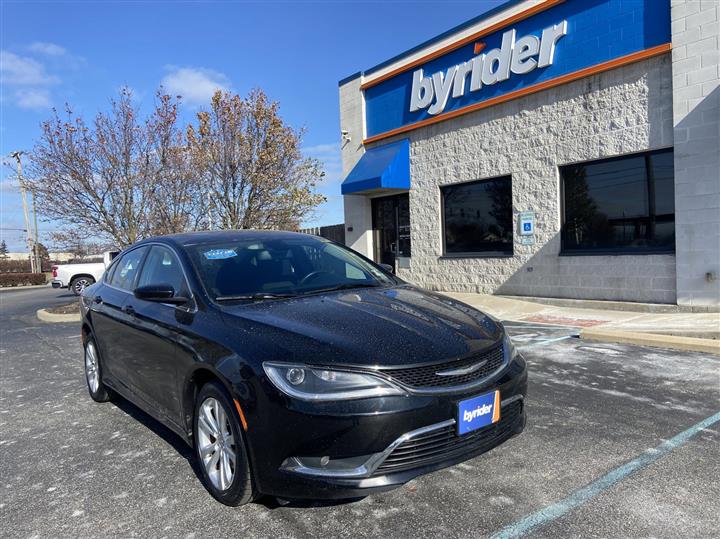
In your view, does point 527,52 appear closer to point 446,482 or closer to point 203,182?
point 203,182

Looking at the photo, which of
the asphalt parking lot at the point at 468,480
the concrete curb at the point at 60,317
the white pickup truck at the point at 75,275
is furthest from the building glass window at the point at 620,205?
the white pickup truck at the point at 75,275

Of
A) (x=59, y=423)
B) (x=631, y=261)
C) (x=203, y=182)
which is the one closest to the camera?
(x=59, y=423)

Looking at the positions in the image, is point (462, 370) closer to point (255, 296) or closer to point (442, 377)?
point (442, 377)

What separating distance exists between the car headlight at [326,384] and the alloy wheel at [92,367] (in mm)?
3281

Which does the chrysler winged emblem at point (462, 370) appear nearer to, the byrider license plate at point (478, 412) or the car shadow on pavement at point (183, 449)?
the byrider license plate at point (478, 412)

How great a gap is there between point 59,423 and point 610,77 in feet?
33.1

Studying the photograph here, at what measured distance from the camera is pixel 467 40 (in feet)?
39.4

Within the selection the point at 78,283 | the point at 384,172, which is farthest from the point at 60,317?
the point at 384,172

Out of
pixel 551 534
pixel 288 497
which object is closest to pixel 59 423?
pixel 288 497

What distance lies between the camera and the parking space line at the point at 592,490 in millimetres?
2645

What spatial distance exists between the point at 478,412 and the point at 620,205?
8.42 m

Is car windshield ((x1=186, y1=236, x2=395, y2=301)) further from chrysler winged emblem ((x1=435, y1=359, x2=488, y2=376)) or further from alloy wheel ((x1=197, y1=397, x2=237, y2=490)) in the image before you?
chrysler winged emblem ((x1=435, y1=359, x2=488, y2=376))

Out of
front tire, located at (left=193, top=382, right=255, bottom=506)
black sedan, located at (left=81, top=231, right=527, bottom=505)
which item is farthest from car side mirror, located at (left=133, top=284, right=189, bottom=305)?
front tire, located at (left=193, top=382, right=255, bottom=506)

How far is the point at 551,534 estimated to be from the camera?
2576 millimetres
